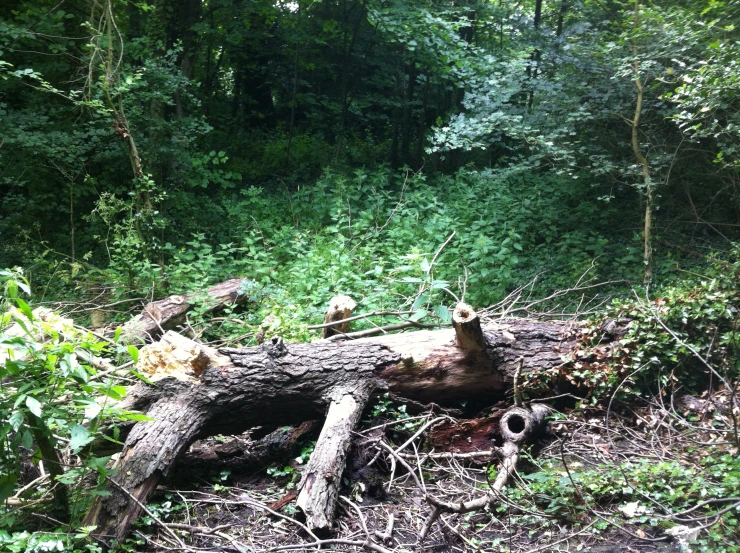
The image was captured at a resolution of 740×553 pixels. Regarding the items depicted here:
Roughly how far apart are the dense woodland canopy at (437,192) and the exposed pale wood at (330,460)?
941mm

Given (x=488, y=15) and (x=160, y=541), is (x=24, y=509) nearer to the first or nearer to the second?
(x=160, y=541)

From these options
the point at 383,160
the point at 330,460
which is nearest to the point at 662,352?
the point at 330,460

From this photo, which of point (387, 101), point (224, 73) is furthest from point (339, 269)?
point (224, 73)

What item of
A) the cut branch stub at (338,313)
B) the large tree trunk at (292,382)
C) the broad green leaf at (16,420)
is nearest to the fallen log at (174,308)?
the cut branch stub at (338,313)

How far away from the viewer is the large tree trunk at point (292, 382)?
3.38 m

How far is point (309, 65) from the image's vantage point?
11672 millimetres

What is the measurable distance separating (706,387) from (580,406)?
0.89 meters

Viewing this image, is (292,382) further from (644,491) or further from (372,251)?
(372,251)

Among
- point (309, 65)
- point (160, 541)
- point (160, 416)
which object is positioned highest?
point (309, 65)

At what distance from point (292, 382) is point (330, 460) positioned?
0.67 m

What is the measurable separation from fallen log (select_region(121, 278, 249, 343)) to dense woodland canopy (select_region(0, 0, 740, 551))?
0.53 ft

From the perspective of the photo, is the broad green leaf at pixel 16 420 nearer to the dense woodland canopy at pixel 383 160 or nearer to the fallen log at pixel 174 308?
the fallen log at pixel 174 308

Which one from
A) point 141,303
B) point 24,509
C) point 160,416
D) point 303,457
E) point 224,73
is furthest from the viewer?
point 224,73

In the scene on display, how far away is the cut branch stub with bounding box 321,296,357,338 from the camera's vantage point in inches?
202
